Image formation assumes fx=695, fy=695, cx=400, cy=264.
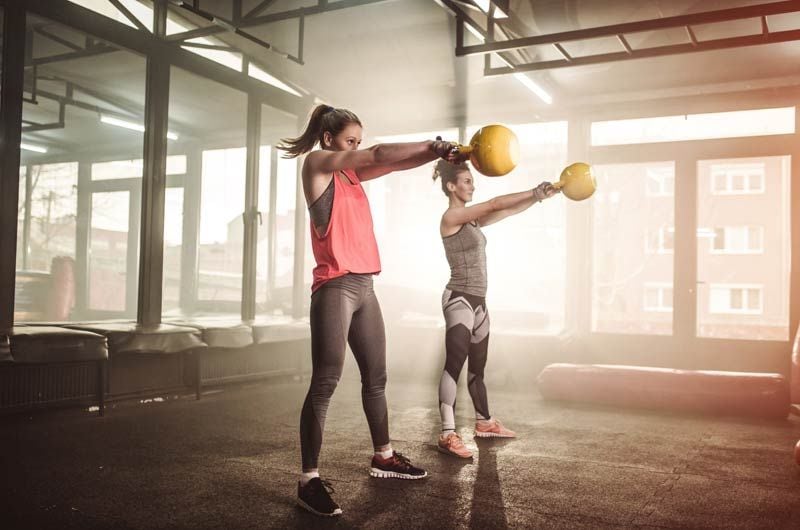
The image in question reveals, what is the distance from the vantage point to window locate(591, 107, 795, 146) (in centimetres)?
631

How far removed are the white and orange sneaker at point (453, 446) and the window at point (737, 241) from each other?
13.9ft

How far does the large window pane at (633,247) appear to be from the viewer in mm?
6887

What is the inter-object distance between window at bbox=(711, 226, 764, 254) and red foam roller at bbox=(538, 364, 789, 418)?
6.24 feet

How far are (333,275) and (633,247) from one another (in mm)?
5311

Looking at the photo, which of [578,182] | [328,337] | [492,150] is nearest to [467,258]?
[578,182]

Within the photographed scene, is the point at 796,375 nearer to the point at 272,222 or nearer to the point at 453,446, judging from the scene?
the point at 453,446

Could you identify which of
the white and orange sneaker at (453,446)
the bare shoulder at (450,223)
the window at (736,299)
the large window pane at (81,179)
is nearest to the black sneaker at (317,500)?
the white and orange sneaker at (453,446)

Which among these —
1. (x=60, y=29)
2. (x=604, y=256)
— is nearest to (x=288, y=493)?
(x=60, y=29)

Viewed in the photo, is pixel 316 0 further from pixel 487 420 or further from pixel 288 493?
pixel 288 493

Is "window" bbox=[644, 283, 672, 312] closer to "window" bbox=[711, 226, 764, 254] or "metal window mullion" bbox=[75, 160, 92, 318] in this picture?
"window" bbox=[711, 226, 764, 254]

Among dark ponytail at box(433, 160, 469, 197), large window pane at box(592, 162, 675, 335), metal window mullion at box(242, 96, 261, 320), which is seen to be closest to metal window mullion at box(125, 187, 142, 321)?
metal window mullion at box(242, 96, 261, 320)

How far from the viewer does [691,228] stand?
6602mm

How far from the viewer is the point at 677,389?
4945 mm

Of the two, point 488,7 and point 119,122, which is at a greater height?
point 488,7
